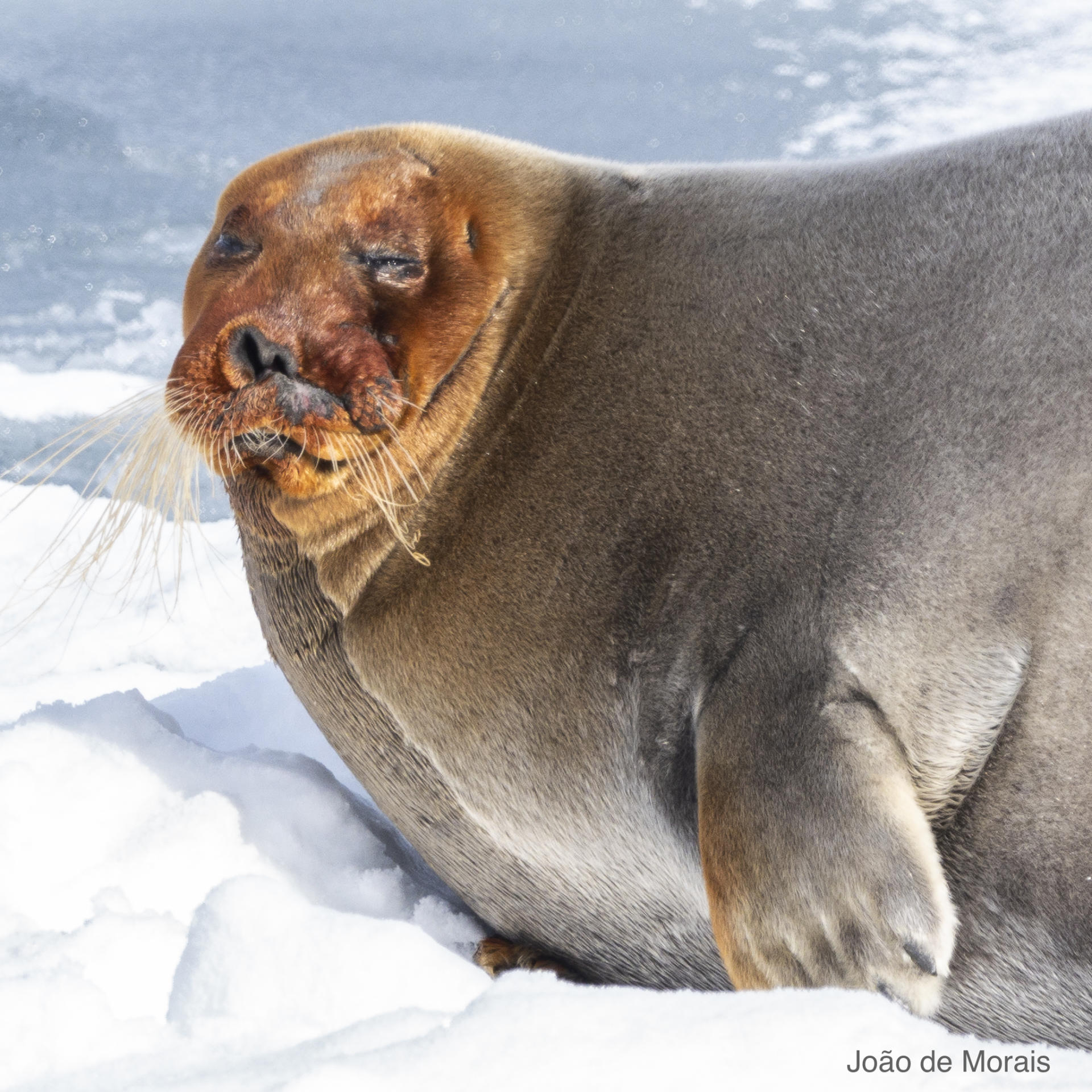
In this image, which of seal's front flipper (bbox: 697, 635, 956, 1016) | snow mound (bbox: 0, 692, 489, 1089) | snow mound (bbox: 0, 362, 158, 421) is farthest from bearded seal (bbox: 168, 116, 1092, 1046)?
snow mound (bbox: 0, 362, 158, 421)

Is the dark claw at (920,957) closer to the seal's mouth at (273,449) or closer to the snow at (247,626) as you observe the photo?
the snow at (247,626)

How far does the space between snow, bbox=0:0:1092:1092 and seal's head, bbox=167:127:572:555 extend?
1.69 feet

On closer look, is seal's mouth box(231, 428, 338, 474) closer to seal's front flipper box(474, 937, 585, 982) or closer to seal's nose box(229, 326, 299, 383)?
seal's nose box(229, 326, 299, 383)

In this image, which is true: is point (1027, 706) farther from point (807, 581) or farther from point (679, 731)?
point (679, 731)

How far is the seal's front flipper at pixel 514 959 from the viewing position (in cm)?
243

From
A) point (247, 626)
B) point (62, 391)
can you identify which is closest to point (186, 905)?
point (247, 626)

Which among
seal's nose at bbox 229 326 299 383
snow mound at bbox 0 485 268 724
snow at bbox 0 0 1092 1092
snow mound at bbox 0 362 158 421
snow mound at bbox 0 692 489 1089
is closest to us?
snow at bbox 0 0 1092 1092

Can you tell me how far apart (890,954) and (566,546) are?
2.58ft

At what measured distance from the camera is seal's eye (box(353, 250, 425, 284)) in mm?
2094

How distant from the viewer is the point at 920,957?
1.71 m

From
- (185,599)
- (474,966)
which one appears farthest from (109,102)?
(474,966)

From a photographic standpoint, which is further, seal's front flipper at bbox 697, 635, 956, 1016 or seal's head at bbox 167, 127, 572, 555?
seal's head at bbox 167, 127, 572, 555

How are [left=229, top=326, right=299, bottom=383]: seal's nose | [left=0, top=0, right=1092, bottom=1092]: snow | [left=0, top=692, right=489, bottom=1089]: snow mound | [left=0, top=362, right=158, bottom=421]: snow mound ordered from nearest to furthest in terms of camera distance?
[left=0, top=0, right=1092, bottom=1092]: snow → [left=0, top=692, right=489, bottom=1089]: snow mound → [left=229, top=326, right=299, bottom=383]: seal's nose → [left=0, top=362, right=158, bottom=421]: snow mound

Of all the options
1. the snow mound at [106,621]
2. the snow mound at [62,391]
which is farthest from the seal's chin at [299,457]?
the snow mound at [62,391]
